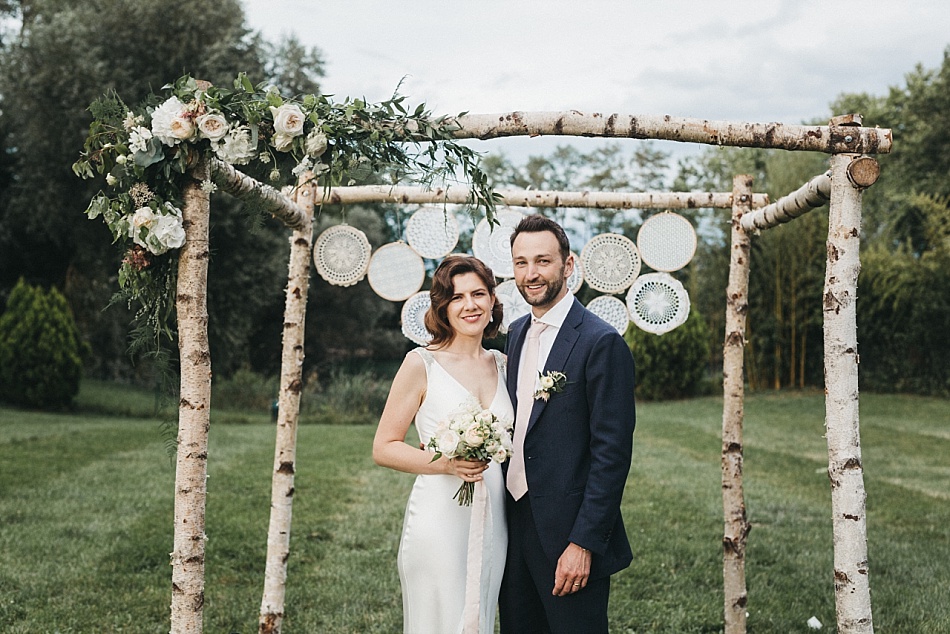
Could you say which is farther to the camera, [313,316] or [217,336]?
[313,316]

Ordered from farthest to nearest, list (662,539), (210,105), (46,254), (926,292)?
(46,254) → (926,292) → (662,539) → (210,105)

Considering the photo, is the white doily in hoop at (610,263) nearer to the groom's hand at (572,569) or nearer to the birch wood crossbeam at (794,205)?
the birch wood crossbeam at (794,205)

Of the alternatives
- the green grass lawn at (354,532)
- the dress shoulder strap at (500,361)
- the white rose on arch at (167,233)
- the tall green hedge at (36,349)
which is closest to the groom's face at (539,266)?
the dress shoulder strap at (500,361)

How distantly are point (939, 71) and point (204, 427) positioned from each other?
22.3 m

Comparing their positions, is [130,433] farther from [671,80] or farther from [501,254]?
[671,80]

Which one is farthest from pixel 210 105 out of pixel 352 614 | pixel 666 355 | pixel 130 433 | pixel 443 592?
pixel 666 355

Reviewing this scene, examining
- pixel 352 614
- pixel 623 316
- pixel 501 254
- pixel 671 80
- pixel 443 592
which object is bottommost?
pixel 352 614

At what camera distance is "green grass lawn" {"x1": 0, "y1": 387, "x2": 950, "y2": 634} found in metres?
4.68

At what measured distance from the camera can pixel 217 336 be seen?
15.5 metres

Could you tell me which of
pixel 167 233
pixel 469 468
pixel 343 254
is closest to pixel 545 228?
pixel 469 468

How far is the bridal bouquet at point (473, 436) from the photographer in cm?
266

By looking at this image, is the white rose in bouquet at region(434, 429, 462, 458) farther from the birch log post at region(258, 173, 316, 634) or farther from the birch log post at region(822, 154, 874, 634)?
the birch log post at region(258, 173, 316, 634)

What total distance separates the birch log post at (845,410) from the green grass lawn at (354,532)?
1.50 metres

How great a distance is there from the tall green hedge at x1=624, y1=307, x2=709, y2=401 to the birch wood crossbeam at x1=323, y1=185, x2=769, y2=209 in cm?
1133
